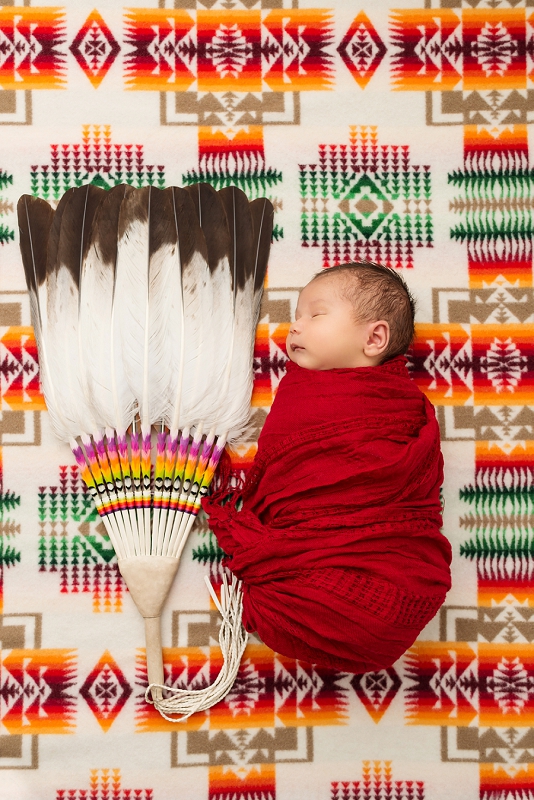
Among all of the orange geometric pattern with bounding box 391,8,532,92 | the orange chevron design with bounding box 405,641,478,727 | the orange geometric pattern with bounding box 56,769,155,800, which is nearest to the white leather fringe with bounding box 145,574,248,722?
the orange geometric pattern with bounding box 56,769,155,800

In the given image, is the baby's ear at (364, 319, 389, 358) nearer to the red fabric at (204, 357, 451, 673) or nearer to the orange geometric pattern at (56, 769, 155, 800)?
the red fabric at (204, 357, 451, 673)

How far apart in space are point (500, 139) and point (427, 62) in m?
0.24

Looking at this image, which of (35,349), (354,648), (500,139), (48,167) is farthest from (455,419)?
(48,167)

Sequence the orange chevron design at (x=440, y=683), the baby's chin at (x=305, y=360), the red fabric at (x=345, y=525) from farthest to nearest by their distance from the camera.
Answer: the orange chevron design at (x=440, y=683), the baby's chin at (x=305, y=360), the red fabric at (x=345, y=525)

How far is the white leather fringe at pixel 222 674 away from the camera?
1.45 meters

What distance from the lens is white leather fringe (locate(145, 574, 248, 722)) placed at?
1447 mm

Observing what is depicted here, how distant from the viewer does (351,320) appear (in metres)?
1.37

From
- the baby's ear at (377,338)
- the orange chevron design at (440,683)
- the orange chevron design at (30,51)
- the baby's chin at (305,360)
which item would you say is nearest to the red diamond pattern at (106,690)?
the orange chevron design at (440,683)

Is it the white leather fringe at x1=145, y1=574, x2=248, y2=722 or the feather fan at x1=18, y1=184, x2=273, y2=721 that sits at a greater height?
the feather fan at x1=18, y1=184, x2=273, y2=721

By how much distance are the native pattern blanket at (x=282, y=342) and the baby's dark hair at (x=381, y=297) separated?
0.13 metres

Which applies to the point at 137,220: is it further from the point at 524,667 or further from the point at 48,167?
the point at 524,667

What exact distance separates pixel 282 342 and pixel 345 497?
0.40 metres

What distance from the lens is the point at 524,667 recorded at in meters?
1.51

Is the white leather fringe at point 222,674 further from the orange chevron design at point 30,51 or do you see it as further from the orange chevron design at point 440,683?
the orange chevron design at point 30,51
